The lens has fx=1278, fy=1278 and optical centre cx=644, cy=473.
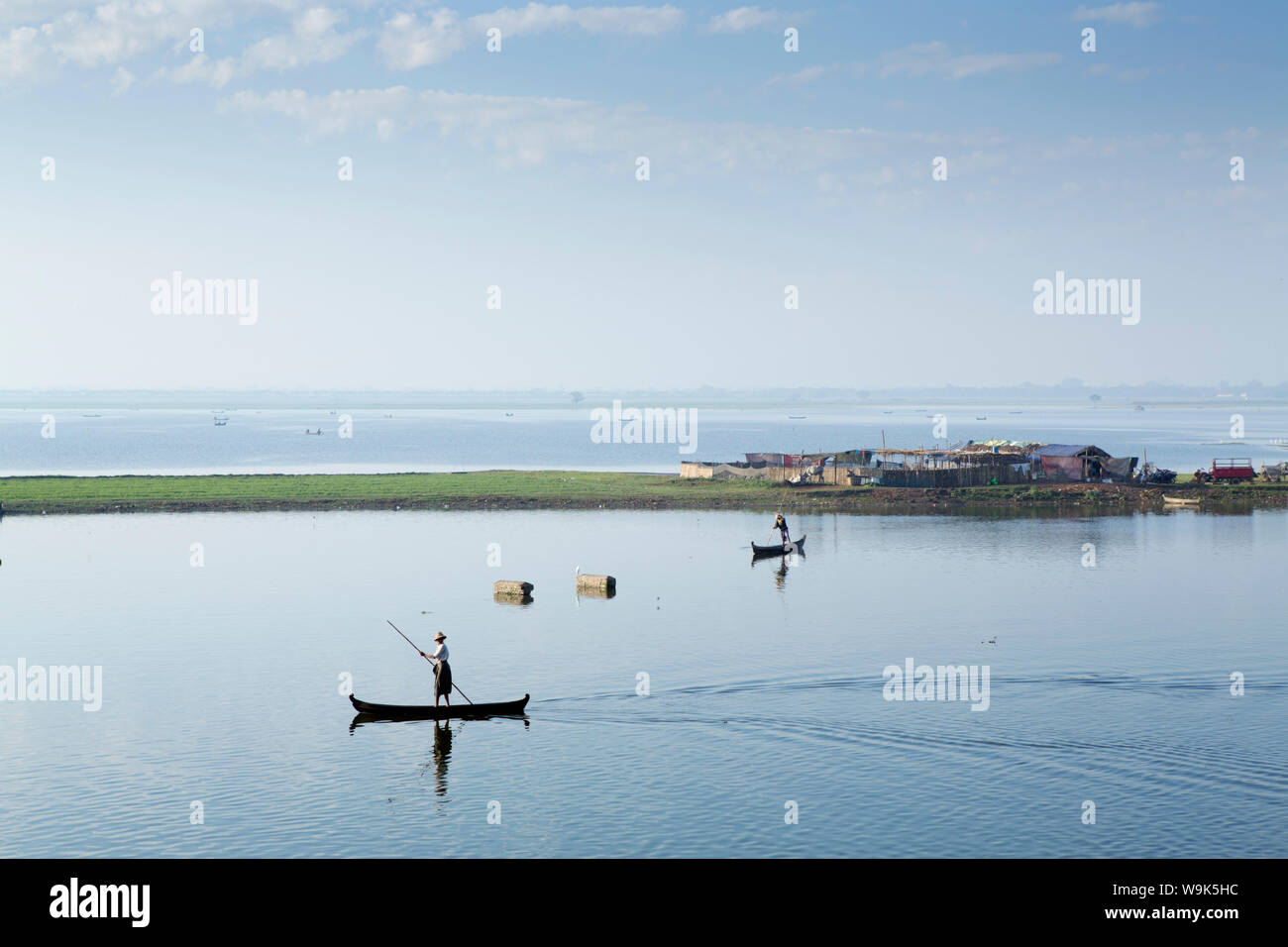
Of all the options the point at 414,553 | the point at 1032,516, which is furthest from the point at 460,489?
the point at 1032,516

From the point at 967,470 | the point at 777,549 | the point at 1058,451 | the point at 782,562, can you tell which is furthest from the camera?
the point at 1058,451

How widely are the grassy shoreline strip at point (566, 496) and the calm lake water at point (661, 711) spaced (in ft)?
98.4

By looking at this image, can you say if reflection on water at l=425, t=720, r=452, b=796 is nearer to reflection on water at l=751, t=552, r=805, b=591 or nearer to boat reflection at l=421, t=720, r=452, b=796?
boat reflection at l=421, t=720, r=452, b=796

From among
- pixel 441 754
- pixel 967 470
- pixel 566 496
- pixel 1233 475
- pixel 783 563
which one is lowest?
pixel 441 754

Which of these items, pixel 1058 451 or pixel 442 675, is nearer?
pixel 442 675

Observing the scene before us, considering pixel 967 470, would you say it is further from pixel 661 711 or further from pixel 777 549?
pixel 661 711

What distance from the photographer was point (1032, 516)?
3871 inches

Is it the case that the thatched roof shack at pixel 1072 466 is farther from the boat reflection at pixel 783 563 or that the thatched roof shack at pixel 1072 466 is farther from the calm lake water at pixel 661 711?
the boat reflection at pixel 783 563

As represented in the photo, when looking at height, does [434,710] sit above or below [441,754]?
above

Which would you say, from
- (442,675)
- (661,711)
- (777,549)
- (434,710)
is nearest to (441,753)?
(434,710)

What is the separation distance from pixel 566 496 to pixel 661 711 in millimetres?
70742

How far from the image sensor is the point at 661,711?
3856 cm
